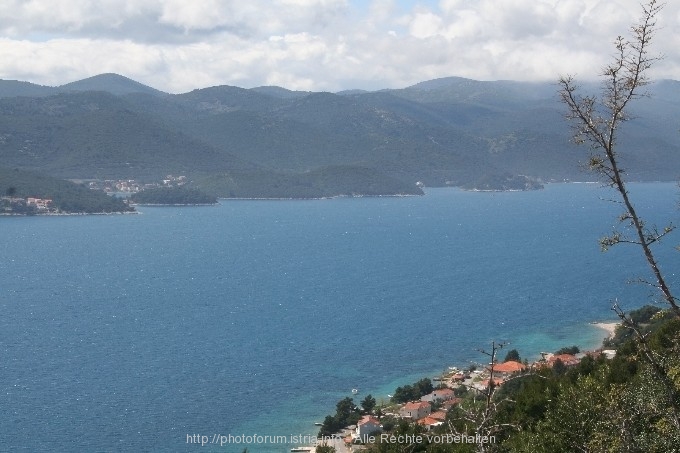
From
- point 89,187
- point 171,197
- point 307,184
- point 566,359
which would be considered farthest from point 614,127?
point 307,184

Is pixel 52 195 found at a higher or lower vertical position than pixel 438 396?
higher

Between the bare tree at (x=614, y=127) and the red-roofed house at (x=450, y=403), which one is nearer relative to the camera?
the bare tree at (x=614, y=127)

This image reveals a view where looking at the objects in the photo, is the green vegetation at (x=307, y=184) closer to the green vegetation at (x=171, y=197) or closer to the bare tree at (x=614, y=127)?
the green vegetation at (x=171, y=197)

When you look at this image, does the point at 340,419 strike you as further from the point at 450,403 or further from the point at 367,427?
the point at 450,403

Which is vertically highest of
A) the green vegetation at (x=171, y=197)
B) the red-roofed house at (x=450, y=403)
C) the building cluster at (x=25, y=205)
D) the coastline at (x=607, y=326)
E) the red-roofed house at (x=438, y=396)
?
the green vegetation at (x=171, y=197)

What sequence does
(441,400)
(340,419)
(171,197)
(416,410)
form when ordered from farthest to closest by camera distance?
1. (171,197)
2. (441,400)
3. (340,419)
4. (416,410)

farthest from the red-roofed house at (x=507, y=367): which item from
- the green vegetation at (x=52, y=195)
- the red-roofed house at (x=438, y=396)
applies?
the green vegetation at (x=52, y=195)
